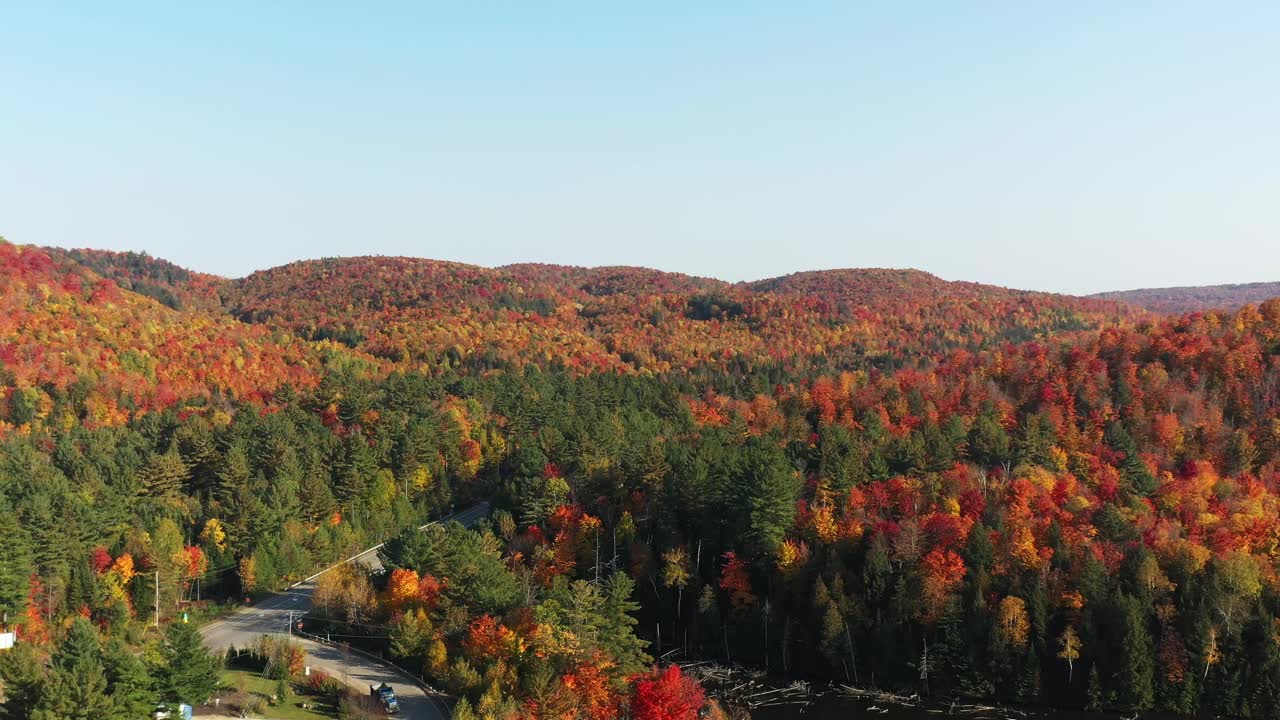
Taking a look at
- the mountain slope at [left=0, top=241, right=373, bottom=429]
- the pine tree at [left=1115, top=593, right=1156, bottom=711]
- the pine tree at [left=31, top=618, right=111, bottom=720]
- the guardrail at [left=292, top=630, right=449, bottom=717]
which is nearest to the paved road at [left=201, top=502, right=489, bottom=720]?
the guardrail at [left=292, top=630, right=449, bottom=717]

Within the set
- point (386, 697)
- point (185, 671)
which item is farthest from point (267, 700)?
point (386, 697)

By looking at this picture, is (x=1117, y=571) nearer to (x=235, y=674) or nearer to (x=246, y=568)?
(x=235, y=674)

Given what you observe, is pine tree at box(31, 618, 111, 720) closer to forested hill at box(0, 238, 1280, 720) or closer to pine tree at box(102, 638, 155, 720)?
pine tree at box(102, 638, 155, 720)

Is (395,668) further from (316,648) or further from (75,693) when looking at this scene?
(75,693)

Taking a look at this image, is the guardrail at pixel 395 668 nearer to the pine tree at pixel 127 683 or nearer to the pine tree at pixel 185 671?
the pine tree at pixel 185 671

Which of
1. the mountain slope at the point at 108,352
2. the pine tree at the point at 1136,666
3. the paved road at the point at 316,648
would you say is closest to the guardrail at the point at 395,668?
the paved road at the point at 316,648

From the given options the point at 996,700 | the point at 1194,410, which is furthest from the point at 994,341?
the point at 996,700
